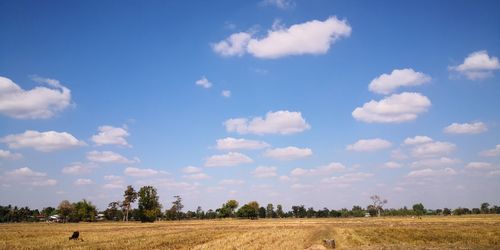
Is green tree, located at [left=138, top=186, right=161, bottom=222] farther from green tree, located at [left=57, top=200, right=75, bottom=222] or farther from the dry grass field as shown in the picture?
the dry grass field

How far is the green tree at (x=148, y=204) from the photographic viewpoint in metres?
137

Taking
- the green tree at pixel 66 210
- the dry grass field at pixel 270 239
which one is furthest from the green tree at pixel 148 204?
the dry grass field at pixel 270 239

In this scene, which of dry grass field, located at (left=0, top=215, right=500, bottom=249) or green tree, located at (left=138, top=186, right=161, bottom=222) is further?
green tree, located at (left=138, top=186, right=161, bottom=222)

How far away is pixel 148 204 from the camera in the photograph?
455 feet

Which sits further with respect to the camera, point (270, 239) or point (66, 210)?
point (66, 210)

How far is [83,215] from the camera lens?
531 feet

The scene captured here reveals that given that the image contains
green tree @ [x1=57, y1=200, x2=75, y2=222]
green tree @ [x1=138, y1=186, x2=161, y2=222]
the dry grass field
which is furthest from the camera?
green tree @ [x1=57, y1=200, x2=75, y2=222]

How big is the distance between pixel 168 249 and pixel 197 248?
2531mm

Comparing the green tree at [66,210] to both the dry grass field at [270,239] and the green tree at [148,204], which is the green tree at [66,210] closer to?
the green tree at [148,204]

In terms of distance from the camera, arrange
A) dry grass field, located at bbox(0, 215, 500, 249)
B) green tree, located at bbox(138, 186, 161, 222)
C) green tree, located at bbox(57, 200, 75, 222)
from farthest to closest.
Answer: green tree, located at bbox(57, 200, 75, 222) → green tree, located at bbox(138, 186, 161, 222) → dry grass field, located at bbox(0, 215, 500, 249)

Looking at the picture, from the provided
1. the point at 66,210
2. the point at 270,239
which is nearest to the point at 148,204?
the point at 66,210

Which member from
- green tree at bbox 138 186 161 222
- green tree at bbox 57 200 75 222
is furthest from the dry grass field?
green tree at bbox 57 200 75 222

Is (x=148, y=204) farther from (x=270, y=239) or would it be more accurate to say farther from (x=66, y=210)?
(x=270, y=239)

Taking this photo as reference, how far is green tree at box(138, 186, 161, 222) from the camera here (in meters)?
137
